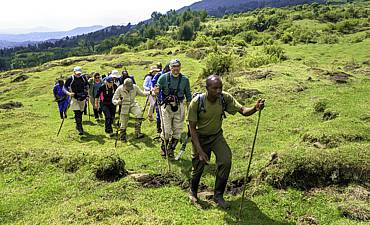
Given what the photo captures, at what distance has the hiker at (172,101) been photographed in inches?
464

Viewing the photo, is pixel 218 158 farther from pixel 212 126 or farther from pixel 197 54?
pixel 197 54

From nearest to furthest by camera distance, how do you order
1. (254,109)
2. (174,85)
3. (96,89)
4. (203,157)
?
(254,109) → (203,157) → (174,85) → (96,89)

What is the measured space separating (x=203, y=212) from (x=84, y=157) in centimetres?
476

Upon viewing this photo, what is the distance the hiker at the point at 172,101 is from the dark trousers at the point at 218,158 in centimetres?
307

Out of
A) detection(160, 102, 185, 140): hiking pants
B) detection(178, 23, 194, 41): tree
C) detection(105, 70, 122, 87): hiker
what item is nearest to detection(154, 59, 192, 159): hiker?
detection(160, 102, 185, 140): hiking pants

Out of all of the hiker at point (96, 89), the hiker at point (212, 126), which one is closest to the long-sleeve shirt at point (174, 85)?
the hiker at point (212, 126)

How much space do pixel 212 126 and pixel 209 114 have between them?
0.30 metres

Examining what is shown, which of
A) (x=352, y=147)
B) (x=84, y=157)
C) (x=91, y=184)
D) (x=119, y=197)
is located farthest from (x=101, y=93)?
(x=352, y=147)

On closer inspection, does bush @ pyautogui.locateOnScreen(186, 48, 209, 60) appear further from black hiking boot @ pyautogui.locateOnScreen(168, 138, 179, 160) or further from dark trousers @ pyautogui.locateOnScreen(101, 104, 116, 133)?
black hiking boot @ pyautogui.locateOnScreen(168, 138, 179, 160)

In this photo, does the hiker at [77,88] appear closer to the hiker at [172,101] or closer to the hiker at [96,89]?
the hiker at [96,89]

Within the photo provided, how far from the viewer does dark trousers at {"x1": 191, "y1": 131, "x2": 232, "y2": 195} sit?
8133mm

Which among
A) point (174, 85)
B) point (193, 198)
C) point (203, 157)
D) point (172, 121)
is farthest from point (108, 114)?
point (203, 157)

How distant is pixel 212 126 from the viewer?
26.8ft

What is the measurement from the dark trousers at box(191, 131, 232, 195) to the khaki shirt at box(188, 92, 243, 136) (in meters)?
0.18
